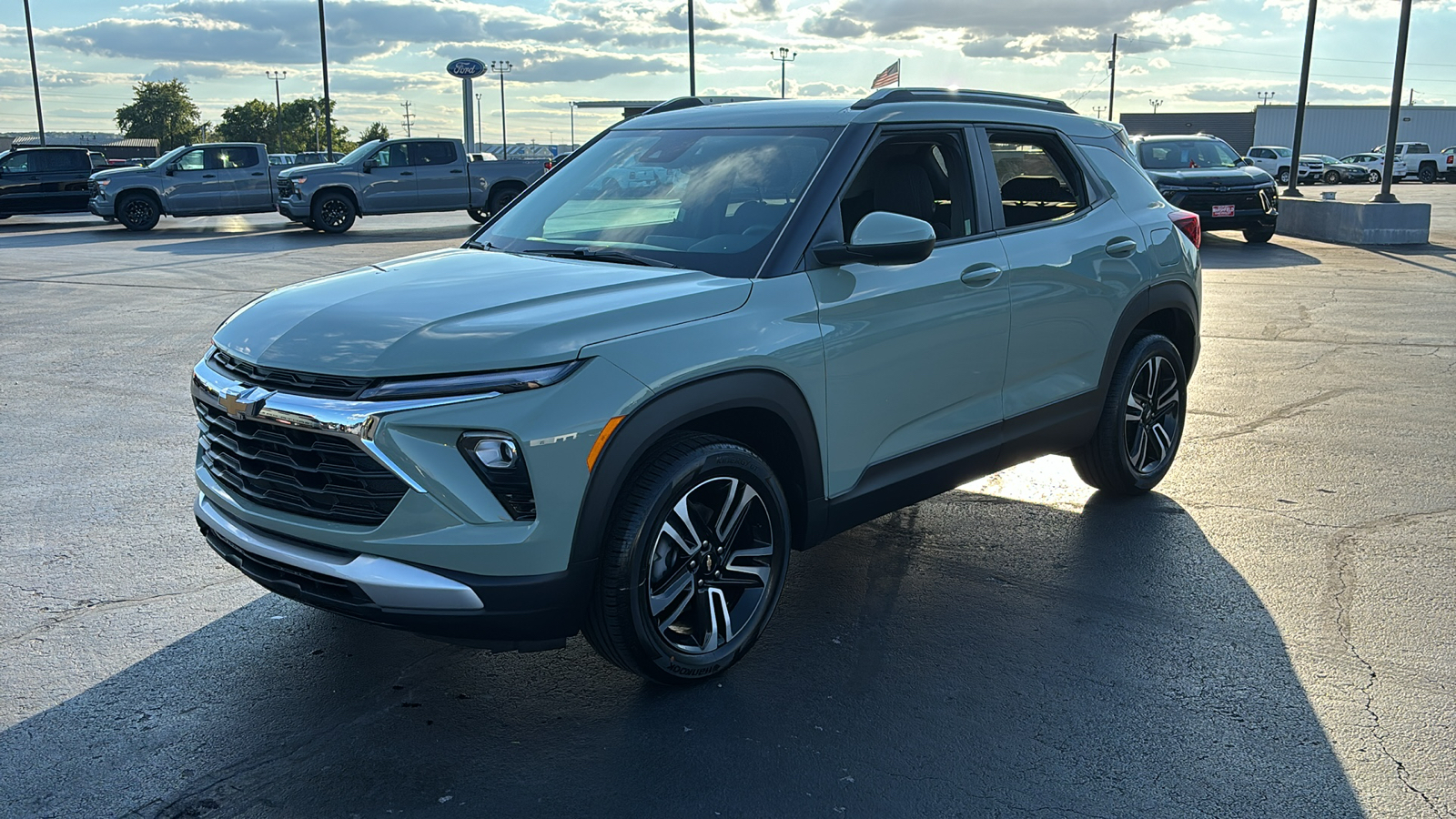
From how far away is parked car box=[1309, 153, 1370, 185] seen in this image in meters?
50.4

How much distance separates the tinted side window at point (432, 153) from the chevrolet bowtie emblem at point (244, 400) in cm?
2136

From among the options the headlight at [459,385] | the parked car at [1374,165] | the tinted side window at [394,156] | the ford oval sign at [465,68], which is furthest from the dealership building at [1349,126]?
the headlight at [459,385]

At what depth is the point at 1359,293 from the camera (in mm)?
12914

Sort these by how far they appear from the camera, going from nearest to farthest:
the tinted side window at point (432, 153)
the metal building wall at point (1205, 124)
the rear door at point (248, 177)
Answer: the tinted side window at point (432, 153), the rear door at point (248, 177), the metal building wall at point (1205, 124)

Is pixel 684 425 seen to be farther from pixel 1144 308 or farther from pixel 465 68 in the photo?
pixel 465 68

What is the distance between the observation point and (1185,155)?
18984mm

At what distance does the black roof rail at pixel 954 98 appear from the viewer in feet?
14.4

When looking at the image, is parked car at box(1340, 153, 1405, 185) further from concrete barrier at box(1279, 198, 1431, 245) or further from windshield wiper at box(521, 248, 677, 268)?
windshield wiper at box(521, 248, 677, 268)

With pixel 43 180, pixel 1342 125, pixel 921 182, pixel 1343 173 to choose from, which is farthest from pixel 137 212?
pixel 1342 125

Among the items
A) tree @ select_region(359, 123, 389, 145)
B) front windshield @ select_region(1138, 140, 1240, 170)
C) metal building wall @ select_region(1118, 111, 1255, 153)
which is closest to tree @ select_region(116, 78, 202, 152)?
tree @ select_region(359, 123, 389, 145)

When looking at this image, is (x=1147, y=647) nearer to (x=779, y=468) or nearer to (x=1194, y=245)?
(x=779, y=468)

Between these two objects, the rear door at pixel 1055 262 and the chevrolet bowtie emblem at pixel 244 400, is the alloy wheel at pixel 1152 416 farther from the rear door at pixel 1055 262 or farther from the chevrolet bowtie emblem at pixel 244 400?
the chevrolet bowtie emblem at pixel 244 400

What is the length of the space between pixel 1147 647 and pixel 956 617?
65 cm

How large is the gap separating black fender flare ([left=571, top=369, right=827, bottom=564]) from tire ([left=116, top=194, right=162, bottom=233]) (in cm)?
2382
